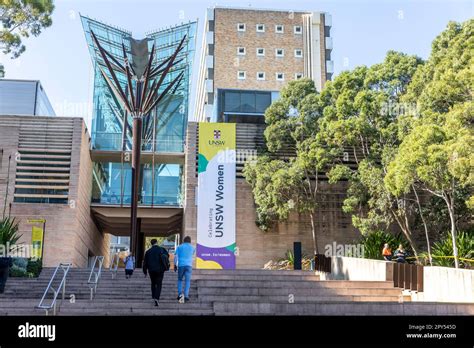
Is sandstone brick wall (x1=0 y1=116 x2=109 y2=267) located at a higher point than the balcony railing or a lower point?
lower

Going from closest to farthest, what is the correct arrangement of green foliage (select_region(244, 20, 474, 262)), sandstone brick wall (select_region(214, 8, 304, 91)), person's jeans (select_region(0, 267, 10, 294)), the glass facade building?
person's jeans (select_region(0, 267, 10, 294)) < green foliage (select_region(244, 20, 474, 262)) < the glass facade building < sandstone brick wall (select_region(214, 8, 304, 91))

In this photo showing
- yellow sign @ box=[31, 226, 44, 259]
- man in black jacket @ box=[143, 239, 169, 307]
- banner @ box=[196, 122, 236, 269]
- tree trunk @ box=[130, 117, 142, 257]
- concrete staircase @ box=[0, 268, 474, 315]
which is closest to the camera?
A: concrete staircase @ box=[0, 268, 474, 315]

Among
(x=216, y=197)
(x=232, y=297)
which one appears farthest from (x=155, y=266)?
(x=216, y=197)

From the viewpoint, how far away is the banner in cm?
2605

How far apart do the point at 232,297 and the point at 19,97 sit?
2890 cm

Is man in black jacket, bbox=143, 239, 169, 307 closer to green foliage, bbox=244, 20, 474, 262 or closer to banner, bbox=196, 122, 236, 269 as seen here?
green foliage, bbox=244, 20, 474, 262

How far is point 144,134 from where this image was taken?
33.8 m

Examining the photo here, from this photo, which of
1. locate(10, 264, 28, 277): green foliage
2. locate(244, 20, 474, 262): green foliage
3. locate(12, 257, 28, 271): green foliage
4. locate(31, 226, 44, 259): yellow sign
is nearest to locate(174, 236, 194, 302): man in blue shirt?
locate(10, 264, 28, 277): green foliage

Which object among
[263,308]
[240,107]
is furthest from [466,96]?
[240,107]

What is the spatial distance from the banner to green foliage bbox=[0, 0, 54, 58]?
10403 millimetres

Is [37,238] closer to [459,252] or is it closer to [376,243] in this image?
[376,243]

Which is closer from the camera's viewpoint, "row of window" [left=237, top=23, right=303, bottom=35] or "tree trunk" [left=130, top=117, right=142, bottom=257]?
"tree trunk" [left=130, top=117, right=142, bottom=257]

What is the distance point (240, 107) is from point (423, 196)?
42.4 ft
